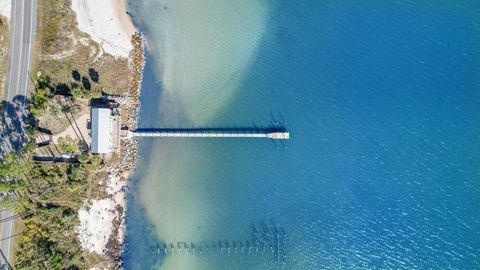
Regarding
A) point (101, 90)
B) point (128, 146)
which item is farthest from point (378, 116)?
point (101, 90)

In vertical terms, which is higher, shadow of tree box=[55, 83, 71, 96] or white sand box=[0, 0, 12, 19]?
white sand box=[0, 0, 12, 19]

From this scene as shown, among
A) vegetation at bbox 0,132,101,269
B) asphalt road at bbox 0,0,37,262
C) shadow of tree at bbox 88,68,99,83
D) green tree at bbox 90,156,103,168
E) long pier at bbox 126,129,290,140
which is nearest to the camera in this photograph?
vegetation at bbox 0,132,101,269

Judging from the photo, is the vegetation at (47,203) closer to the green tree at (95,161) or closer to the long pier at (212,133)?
the green tree at (95,161)

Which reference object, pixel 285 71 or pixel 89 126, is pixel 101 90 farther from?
pixel 285 71

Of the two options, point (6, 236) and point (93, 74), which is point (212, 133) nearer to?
point (93, 74)

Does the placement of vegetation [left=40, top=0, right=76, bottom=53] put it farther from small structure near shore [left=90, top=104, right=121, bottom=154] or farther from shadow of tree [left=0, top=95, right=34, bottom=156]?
small structure near shore [left=90, top=104, right=121, bottom=154]

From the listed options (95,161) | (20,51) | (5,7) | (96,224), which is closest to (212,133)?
(95,161)

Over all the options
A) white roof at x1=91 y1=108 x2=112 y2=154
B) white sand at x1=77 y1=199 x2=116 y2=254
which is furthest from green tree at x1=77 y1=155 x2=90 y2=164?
white sand at x1=77 y1=199 x2=116 y2=254
